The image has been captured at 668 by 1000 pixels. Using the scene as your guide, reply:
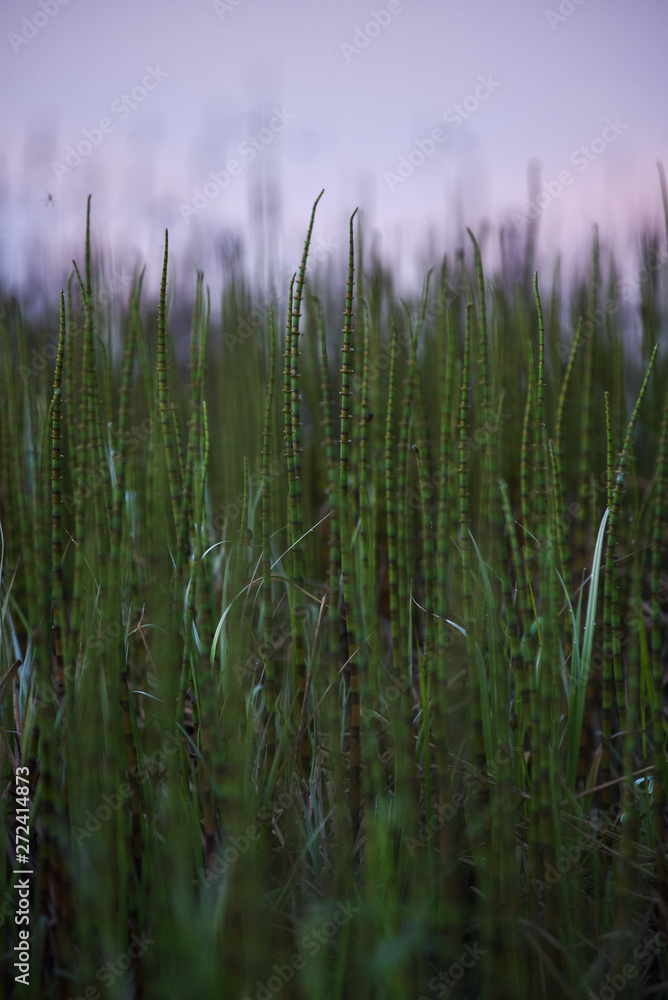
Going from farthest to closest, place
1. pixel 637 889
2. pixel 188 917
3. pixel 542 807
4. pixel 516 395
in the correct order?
1. pixel 516 395
2. pixel 637 889
3. pixel 542 807
4. pixel 188 917

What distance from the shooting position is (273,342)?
0.82m

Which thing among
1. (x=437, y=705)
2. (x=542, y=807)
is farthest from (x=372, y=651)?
(x=542, y=807)

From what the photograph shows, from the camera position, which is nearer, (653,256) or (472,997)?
(472,997)

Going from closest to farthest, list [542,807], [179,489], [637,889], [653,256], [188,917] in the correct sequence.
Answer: [188,917] < [542,807] < [637,889] < [179,489] < [653,256]

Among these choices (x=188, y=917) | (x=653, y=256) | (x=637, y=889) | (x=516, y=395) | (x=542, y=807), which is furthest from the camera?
(x=653, y=256)

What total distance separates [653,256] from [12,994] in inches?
81.1

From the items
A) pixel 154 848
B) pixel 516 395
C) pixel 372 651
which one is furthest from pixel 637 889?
pixel 516 395

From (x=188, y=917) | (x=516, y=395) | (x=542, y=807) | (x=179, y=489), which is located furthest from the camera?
(x=516, y=395)

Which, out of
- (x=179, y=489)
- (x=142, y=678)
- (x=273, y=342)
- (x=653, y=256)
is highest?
(x=653, y=256)

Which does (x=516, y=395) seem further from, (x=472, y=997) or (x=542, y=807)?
(x=472, y=997)

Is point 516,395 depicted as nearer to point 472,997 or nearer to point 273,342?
point 273,342

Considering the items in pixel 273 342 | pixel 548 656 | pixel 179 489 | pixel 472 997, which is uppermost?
pixel 273 342

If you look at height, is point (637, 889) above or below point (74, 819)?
below

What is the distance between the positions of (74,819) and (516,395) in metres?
1.33
